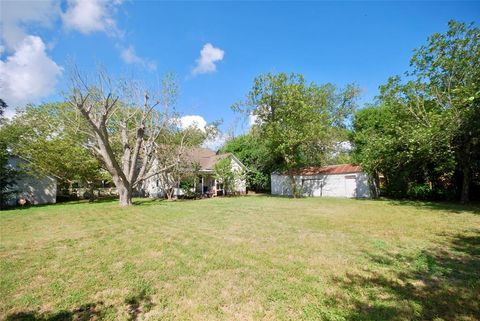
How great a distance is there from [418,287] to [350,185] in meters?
18.8

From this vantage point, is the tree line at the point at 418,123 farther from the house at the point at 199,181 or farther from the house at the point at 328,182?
the house at the point at 199,181

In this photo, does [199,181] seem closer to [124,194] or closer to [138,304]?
[124,194]

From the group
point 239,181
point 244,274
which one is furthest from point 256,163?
point 244,274

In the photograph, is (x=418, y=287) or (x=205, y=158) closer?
(x=418, y=287)

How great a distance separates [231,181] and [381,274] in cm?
2071

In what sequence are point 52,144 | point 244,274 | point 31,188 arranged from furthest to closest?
point 31,188 < point 52,144 < point 244,274

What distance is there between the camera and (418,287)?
3.89 metres

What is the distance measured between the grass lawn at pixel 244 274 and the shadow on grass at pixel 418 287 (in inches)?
0.7

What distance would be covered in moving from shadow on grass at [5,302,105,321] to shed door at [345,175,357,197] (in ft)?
69.7

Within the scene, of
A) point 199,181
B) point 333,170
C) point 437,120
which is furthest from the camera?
point 199,181

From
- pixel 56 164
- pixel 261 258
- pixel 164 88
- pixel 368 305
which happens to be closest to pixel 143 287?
pixel 261 258

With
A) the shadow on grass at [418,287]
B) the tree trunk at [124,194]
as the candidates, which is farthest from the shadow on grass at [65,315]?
the tree trunk at [124,194]

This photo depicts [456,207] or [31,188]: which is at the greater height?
[31,188]

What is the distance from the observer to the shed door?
69.1 ft
